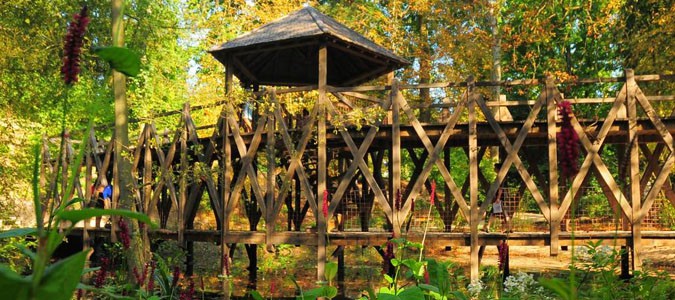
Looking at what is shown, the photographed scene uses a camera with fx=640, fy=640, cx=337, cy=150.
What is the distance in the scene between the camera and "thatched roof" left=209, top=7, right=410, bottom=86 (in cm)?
1213

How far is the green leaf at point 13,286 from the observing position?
96cm

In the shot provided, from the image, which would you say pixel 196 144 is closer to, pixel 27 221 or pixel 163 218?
pixel 163 218

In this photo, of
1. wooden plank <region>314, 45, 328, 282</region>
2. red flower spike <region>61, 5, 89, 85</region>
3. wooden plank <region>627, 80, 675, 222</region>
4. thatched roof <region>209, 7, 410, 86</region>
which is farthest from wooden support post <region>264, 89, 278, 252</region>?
red flower spike <region>61, 5, 89, 85</region>

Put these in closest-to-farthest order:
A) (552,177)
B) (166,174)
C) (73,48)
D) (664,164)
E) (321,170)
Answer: (73,48)
(664,164)
(552,177)
(321,170)
(166,174)

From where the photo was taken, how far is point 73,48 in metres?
1.23

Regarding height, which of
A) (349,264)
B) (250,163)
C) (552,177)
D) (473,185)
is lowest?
(349,264)

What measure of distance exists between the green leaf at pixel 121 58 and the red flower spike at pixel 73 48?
0.09 metres

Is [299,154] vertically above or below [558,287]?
above

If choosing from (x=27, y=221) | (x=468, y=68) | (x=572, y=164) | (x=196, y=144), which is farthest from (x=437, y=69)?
(x=572, y=164)

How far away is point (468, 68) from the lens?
A: 24.4 m

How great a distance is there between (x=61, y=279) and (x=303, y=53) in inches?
593

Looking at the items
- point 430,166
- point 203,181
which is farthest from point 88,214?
point 203,181

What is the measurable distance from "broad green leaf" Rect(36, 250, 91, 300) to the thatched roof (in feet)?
35.4

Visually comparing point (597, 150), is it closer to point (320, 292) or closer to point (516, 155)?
point (516, 155)
